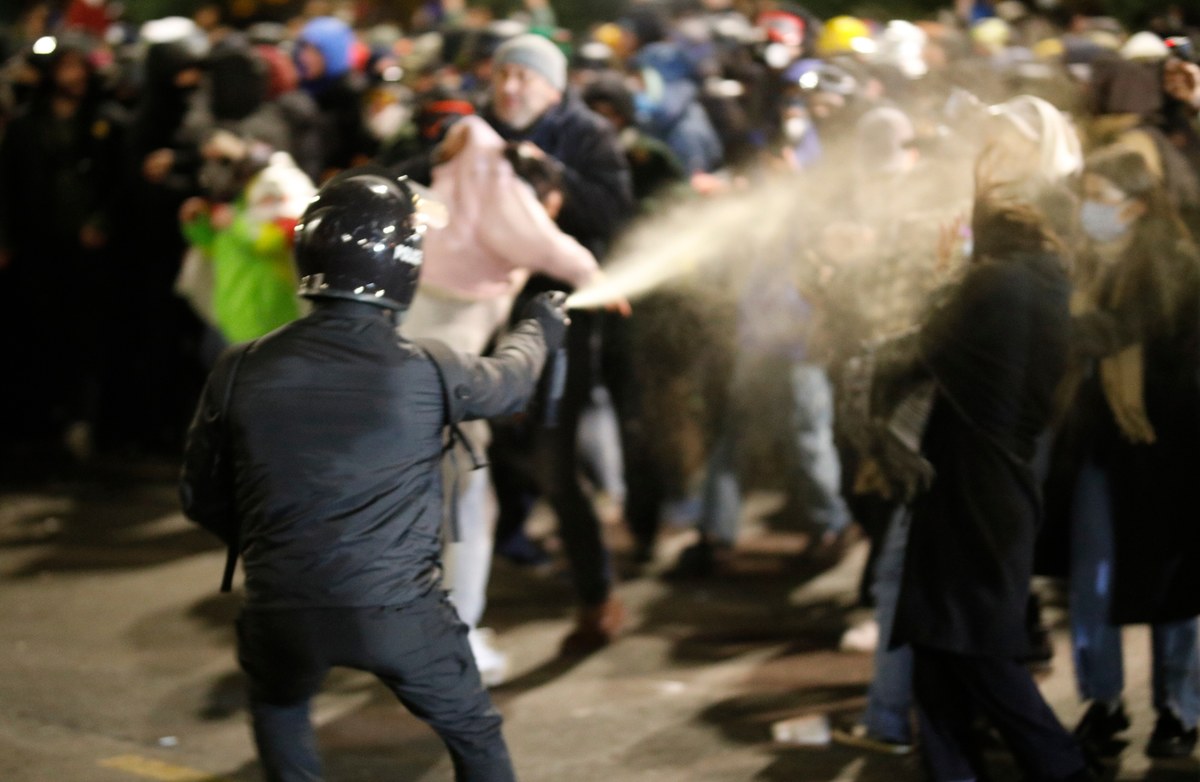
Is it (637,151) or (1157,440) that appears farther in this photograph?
(637,151)

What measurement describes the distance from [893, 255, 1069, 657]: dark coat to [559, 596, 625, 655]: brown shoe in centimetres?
206

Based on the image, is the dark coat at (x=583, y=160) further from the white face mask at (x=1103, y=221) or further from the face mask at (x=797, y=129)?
the white face mask at (x=1103, y=221)

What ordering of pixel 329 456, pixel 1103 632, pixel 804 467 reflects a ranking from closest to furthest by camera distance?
pixel 329 456
pixel 1103 632
pixel 804 467

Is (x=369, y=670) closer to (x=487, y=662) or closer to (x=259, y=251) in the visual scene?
(x=487, y=662)

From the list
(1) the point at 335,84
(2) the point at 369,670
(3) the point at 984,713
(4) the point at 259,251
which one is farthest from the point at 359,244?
(1) the point at 335,84

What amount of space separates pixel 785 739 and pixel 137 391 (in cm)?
583

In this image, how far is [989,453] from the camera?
4.30 metres

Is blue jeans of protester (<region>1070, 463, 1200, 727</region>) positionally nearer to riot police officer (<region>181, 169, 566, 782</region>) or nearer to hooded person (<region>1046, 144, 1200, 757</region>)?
hooded person (<region>1046, 144, 1200, 757</region>)

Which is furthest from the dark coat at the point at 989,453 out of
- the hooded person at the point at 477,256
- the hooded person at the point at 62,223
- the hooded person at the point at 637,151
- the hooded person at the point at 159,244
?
the hooded person at the point at 62,223

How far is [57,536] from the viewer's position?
8.09 meters

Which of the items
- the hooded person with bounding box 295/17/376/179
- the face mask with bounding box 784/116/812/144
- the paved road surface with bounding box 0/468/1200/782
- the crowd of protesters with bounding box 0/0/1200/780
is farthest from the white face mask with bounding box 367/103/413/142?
the paved road surface with bounding box 0/468/1200/782

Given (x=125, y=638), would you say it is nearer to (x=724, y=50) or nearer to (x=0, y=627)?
(x=0, y=627)

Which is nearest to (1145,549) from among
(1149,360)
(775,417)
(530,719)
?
(1149,360)

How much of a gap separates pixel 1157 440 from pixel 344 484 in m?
2.64
